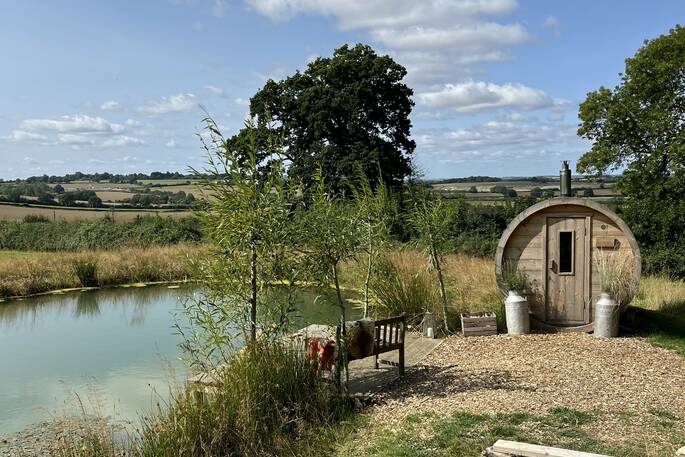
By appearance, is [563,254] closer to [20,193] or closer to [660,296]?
[660,296]

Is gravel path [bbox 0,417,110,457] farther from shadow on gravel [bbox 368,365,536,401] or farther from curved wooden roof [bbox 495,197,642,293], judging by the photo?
curved wooden roof [bbox 495,197,642,293]

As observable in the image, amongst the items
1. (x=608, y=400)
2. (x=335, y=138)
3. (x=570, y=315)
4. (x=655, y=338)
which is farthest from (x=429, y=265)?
(x=335, y=138)

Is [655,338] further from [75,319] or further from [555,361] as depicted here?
[75,319]

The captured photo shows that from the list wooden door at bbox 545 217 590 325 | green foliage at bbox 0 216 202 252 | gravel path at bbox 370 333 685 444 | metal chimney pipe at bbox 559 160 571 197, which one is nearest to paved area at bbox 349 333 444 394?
gravel path at bbox 370 333 685 444

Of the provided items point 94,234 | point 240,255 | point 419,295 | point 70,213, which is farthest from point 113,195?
point 240,255

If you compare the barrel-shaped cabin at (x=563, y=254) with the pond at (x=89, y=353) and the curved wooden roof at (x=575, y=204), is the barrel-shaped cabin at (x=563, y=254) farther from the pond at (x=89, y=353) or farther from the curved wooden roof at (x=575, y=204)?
the pond at (x=89, y=353)

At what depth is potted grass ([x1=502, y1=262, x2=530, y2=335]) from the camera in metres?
9.30

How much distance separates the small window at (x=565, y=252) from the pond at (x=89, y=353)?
3681 mm

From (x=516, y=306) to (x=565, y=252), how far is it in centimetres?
126

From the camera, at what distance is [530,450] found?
4.42 meters

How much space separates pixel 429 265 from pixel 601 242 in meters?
2.52

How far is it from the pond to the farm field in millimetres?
10981

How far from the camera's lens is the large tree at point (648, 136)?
640 inches

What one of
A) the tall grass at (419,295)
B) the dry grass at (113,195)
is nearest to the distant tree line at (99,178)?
the dry grass at (113,195)
